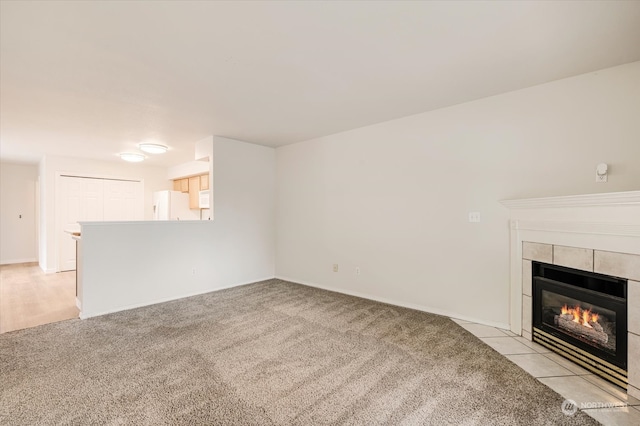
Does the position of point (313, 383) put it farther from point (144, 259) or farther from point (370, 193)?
point (144, 259)

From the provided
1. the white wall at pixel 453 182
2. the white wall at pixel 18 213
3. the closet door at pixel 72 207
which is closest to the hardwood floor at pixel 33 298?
the closet door at pixel 72 207

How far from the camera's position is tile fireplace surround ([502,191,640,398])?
195 centimetres

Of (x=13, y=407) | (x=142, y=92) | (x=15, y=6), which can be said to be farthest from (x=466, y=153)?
(x=13, y=407)

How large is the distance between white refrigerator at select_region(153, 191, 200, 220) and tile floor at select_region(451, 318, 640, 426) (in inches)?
245

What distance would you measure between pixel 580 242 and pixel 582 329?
2.39 ft

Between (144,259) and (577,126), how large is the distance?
5.28m

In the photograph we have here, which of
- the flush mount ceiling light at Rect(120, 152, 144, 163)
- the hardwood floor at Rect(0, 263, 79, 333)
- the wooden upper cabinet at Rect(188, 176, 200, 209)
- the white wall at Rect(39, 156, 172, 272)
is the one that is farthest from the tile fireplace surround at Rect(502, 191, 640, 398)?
the white wall at Rect(39, 156, 172, 272)

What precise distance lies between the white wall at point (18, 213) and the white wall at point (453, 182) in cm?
718

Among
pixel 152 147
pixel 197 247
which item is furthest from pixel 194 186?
pixel 197 247

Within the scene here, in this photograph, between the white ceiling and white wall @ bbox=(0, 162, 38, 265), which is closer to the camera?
the white ceiling

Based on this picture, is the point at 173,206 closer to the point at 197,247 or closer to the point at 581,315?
the point at 197,247

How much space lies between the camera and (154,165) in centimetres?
724

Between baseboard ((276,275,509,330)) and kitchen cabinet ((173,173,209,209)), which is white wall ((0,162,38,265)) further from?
baseboard ((276,275,509,330))

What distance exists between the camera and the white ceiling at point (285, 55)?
175cm
